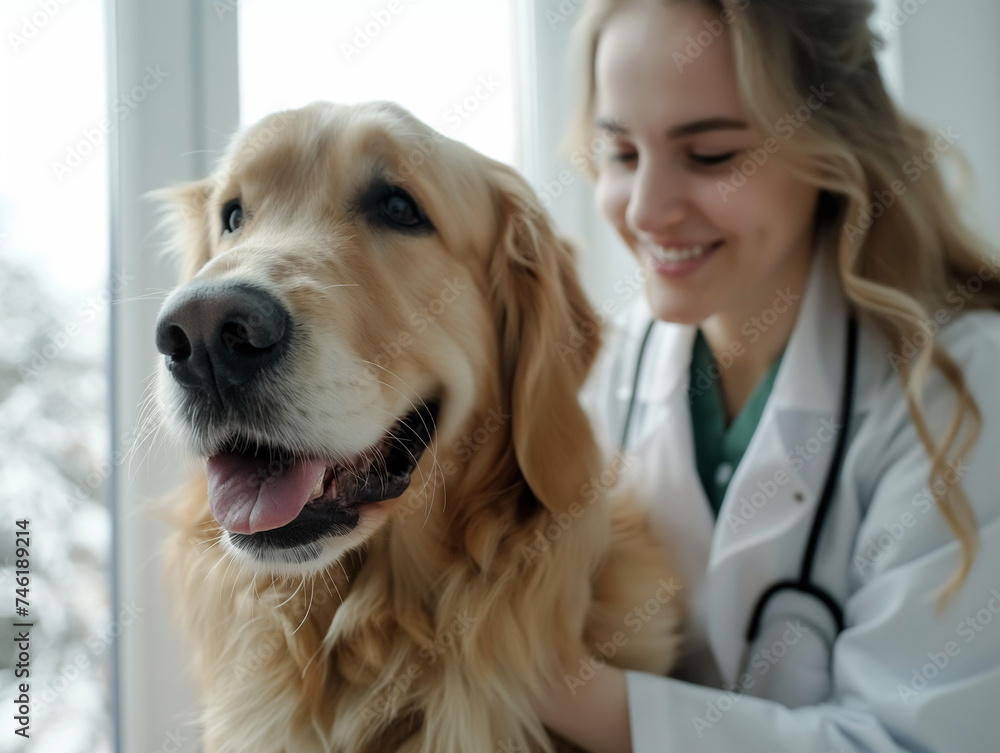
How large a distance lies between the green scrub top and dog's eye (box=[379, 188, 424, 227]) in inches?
33.8

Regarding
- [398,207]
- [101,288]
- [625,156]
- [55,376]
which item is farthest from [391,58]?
[55,376]

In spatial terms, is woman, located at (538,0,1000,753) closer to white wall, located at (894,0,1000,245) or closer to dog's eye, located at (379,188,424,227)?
dog's eye, located at (379,188,424,227)

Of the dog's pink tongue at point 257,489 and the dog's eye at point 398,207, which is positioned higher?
the dog's eye at point 398,207

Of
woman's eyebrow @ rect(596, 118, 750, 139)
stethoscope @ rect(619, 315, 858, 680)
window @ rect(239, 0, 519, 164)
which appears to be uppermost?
window @ rect(239, 0, 519, 164)

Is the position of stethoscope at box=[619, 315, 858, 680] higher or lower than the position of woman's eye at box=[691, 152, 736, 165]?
lower

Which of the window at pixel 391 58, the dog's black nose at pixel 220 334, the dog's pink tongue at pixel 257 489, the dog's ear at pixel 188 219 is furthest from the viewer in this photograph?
the window at pixel 391 58

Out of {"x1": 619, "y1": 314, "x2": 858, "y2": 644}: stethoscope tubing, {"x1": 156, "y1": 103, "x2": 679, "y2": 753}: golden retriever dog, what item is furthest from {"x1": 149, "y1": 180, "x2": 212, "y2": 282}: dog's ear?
{"x1": 619, "y1": 314, "x2": 858, "y2": 644}: stethoscope tubing

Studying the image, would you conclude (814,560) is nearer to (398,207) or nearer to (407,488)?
(407,488)

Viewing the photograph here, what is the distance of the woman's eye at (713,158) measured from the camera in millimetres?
1437

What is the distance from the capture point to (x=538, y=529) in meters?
1.23

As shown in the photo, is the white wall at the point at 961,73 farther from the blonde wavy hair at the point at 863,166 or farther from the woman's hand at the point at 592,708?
the woman's hand at the point at 592,708

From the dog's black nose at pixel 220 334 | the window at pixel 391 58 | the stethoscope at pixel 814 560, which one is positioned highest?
the window at pixel 391 58

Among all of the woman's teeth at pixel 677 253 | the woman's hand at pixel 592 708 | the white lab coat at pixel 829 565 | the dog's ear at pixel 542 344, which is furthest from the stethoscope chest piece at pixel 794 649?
the woman's teeth at pixel 677 253

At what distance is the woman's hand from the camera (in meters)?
1.19
